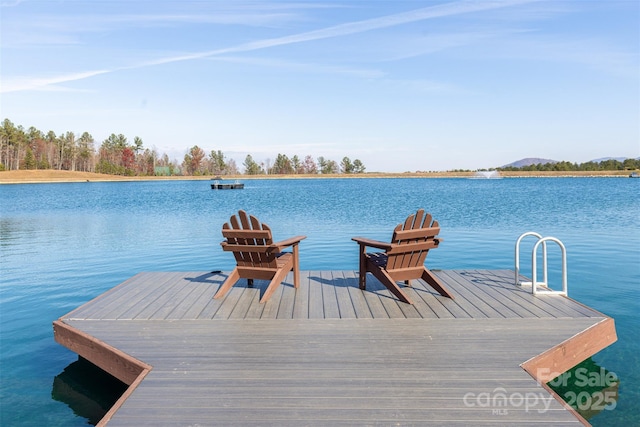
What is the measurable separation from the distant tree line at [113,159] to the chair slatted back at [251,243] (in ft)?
309

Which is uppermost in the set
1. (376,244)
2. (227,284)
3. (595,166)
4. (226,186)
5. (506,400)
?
(595,166)

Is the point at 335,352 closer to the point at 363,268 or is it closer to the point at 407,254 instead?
the point at 407,254

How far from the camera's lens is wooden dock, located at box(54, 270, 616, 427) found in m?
3.01

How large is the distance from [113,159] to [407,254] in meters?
111

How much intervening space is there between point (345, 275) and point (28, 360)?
4.54 meters

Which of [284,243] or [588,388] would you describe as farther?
[284,243]

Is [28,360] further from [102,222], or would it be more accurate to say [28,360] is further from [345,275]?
[102,222]

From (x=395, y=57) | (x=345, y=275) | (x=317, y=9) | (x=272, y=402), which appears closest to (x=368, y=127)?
(x=395, y=57)

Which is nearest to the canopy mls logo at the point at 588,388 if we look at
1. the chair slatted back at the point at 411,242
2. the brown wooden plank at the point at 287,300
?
the chair slatted back at the point at 411,242

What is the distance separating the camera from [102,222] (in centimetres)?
2169

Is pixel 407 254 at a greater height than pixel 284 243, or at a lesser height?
lesser

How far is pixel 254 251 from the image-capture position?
18.7 ft

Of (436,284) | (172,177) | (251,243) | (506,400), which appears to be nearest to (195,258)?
(251,243)

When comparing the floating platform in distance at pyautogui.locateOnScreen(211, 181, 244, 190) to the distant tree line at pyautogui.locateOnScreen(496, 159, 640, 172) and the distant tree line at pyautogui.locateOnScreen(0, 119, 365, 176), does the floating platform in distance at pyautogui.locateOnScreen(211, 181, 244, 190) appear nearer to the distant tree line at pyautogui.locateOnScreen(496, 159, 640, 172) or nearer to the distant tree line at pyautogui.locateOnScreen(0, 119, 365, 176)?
the distant tree line at pyautogui.locateOnScreen(0, 119, 365, 176)
